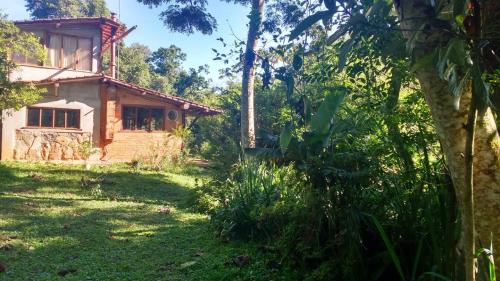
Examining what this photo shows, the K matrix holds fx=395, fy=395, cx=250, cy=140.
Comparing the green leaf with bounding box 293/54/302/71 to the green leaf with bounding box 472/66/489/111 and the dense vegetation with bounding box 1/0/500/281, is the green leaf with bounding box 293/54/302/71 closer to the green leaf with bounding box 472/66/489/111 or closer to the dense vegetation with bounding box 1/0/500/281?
the dense vegetation with bounding box 1/0/500/281

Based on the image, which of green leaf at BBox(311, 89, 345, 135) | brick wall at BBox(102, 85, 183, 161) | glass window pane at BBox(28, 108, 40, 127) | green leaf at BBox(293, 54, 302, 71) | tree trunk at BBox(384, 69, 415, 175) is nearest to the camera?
green leaf at BBox(311, 89, 345, 135)

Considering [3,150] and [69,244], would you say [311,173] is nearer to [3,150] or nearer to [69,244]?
[69,244]

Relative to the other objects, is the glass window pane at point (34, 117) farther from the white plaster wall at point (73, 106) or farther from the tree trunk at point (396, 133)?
the tree trunk at point (396, 133)

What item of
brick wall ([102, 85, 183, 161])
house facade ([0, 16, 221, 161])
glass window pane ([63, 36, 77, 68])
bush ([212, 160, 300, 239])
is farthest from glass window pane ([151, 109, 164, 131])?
bush ([212, 160, 300, 239])

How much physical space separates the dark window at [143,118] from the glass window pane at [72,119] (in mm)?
1869

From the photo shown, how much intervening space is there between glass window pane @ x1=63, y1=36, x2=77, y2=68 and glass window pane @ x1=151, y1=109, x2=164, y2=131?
385 centimetres

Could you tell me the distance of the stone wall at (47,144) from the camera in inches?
558

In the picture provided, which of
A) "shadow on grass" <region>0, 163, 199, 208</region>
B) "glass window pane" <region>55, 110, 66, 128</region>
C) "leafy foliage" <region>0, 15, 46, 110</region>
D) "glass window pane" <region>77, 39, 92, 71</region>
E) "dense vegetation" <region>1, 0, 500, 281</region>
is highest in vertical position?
"glass window pane" <region>77, 39, 92, 71</region>

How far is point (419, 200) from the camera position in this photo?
2.65 meters

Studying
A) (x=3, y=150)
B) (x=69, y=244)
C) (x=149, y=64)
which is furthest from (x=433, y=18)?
(x=149, y=64)

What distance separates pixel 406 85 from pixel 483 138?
1.37m

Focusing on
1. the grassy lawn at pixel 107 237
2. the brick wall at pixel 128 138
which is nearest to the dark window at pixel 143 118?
the brick wall at pixel 128 138

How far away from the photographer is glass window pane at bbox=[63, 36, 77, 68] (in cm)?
1630

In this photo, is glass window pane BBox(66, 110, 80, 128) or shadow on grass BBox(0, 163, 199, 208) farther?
glass window pane BBox(66, 110, 80, 128)
